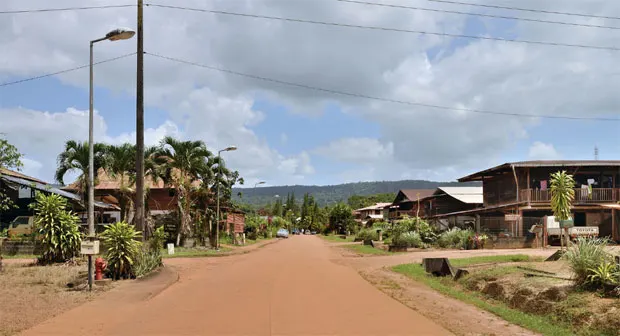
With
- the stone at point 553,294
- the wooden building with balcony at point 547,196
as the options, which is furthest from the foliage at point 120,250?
the wooden building with balcony at point 547,196

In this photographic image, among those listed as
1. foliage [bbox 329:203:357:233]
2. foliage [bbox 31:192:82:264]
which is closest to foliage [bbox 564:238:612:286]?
foliage [bbox 31:192:82:264]

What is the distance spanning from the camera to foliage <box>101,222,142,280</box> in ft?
52.5

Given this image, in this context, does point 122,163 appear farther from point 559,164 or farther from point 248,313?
point 559,164

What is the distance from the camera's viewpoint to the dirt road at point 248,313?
30.3 ft

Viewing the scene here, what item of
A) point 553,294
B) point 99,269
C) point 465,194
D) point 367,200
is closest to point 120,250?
point 99,269

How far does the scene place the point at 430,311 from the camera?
11.9 metres

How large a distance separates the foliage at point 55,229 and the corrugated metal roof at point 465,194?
42.8 metres

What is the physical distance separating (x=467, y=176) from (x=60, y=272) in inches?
1464

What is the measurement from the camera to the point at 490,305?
13.3 meters

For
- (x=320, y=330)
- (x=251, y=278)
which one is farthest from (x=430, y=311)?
(x=251, y=278)

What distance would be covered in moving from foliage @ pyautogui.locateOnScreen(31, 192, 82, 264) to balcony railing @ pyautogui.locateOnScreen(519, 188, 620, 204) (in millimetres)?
30022

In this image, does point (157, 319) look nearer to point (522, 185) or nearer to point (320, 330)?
point (320, 330)

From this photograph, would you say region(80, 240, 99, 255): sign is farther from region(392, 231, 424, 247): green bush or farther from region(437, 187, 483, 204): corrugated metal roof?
region(437, 187, 483, 204): corrugated metal roof

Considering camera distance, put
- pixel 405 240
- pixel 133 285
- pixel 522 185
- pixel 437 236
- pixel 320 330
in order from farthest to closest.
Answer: pixel 522 185
pixel 437 236
pixel 405 240
pixel 133 285
pixel 320 330
